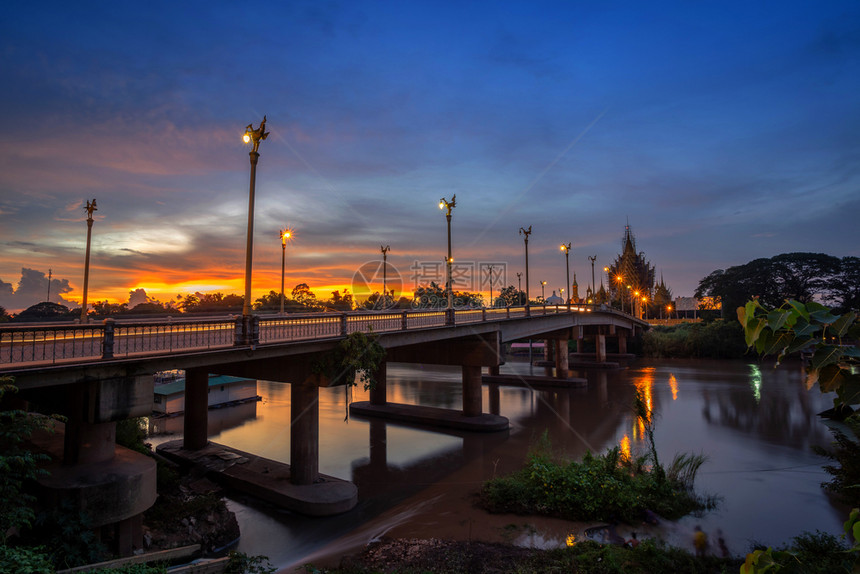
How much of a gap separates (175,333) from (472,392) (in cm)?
1958

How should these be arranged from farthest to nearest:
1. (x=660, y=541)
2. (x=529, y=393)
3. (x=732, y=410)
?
1. (x=529, y=393)
2. (x=732, y=410)
3. (x=660, y=541)

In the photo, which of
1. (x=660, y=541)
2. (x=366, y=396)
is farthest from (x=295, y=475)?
(x=366, y=396)

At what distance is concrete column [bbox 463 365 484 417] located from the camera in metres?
28.4

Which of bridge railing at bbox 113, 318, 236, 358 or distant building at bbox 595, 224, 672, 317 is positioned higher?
distant building at bbox 595, 224, 672, 317

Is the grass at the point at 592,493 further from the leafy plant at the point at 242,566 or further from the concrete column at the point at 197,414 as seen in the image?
the concrete column at the point at 197,414

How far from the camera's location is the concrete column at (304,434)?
16625mm

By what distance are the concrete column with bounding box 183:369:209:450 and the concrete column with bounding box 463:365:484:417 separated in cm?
1432

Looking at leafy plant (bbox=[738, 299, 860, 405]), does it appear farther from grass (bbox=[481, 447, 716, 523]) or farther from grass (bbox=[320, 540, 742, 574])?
grass (bbox=[481, 447, 716, 523])

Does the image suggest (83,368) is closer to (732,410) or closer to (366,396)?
(366,396)

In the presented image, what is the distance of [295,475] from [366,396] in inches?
985

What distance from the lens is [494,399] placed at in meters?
39.6

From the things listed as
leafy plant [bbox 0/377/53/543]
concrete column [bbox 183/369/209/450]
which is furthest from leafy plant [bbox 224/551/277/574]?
concrete column [bbox 183/369/209/450]

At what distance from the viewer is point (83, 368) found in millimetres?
10109

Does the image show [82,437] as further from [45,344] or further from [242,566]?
[242,566]
